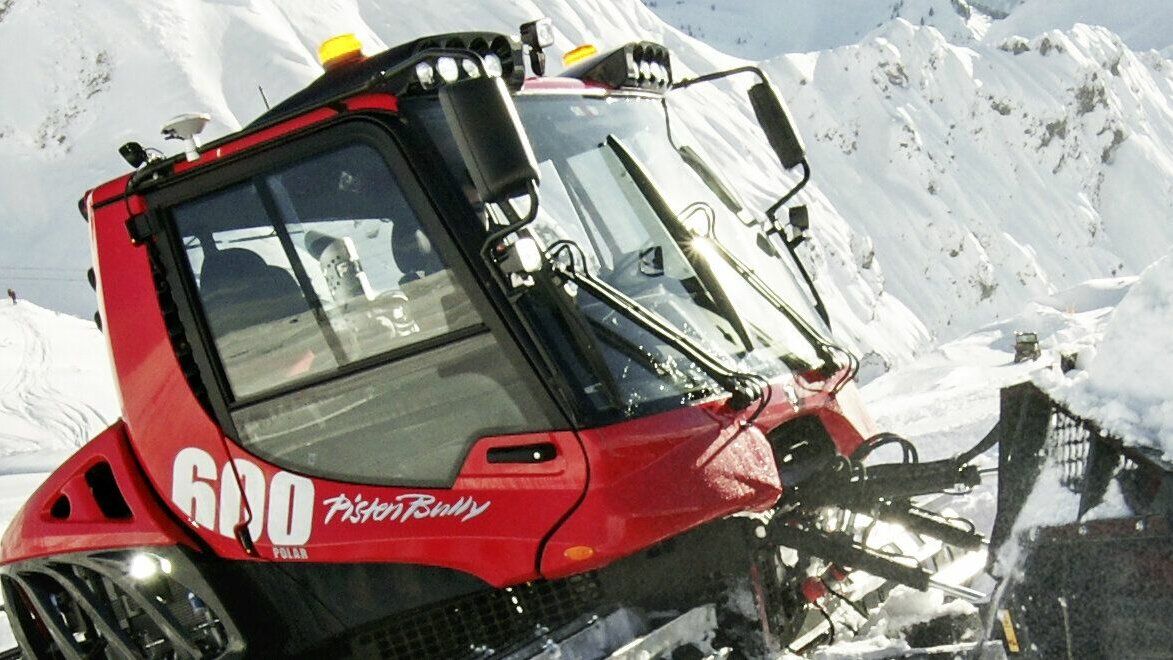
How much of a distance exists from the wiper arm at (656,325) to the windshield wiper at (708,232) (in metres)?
0.47

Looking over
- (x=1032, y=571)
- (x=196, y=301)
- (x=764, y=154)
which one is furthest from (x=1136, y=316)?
(x=764, y=154)

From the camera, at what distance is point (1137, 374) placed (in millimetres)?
3018

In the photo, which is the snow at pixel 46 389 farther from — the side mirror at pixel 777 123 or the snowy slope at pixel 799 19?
the snowy slope at pixel 799 19

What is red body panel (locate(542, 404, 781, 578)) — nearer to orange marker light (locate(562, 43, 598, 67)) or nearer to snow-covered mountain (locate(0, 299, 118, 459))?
orange marker light (locate(562, 43, 598, 67))

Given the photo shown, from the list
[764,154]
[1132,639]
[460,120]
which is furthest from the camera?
[764,154]

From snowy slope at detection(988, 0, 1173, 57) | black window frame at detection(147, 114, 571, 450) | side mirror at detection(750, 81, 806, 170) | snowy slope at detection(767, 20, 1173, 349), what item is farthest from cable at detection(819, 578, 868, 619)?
snowy slope at detection(988, 0, 1173, 57)

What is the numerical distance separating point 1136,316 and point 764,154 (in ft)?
149

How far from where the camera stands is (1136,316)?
3.04 metres

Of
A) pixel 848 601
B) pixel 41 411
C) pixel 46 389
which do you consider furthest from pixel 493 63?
pixel 46 389

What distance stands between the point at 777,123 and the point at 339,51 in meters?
1.64

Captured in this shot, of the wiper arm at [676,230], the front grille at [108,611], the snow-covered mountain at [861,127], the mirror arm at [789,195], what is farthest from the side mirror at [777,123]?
the snow-covered mountain at [861,127]

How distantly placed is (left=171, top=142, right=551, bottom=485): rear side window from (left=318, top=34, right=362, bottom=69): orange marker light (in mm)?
440

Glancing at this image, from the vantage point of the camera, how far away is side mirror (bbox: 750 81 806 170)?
4527 millimetres

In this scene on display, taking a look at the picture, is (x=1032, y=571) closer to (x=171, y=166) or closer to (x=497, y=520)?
(x=497, y=520)
